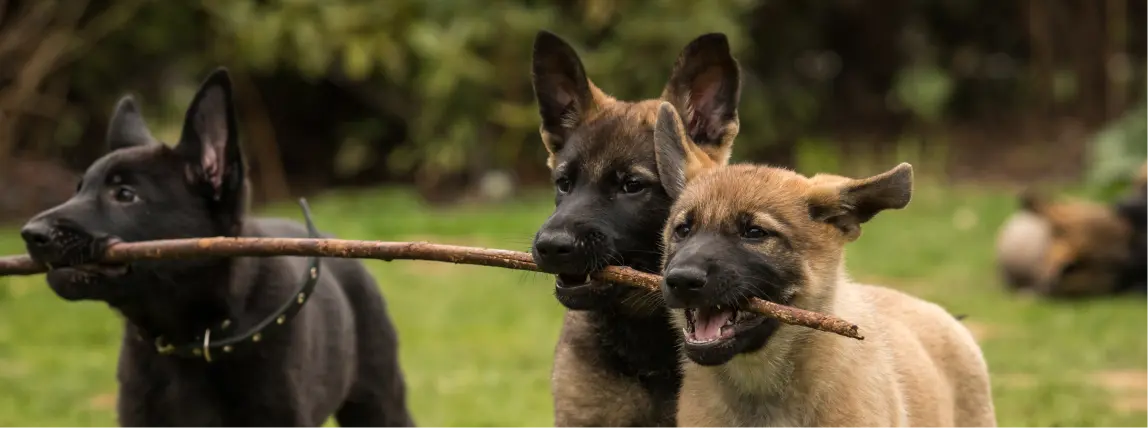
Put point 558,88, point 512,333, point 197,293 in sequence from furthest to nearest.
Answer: point 512,333, point 558,88, point 197,293

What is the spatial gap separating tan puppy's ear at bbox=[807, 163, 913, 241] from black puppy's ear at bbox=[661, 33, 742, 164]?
83 cm

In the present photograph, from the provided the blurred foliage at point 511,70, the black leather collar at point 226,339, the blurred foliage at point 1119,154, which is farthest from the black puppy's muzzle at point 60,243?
the blurred foliage at point 1119,154

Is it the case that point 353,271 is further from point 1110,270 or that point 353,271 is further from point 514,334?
point 1110,270

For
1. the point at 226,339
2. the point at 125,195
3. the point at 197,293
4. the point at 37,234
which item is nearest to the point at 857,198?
the point at 226,339

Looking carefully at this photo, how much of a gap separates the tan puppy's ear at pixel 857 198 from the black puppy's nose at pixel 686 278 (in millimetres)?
581

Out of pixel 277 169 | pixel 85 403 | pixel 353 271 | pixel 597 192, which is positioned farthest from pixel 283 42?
pixel 597 192

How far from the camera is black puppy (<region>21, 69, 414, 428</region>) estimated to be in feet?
16.1

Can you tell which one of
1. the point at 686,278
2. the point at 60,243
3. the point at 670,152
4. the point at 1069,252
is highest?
the point at 1069,252

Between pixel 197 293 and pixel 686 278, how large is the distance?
2.10 m

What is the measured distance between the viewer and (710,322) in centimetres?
410

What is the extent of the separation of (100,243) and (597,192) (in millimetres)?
1751

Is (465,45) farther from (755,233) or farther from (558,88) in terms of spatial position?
(755,233)

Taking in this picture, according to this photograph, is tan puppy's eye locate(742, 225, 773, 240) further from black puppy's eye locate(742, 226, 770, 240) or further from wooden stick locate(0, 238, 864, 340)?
wooden stick locate(0, 238, 864, 340)

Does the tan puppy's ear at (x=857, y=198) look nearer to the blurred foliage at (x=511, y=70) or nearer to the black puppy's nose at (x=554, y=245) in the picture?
the black puppy's nose at (x=554, y=245)
